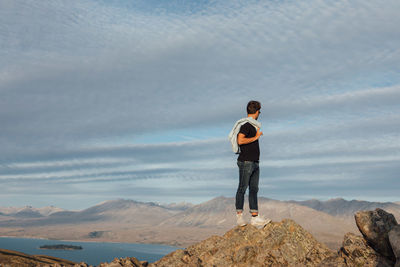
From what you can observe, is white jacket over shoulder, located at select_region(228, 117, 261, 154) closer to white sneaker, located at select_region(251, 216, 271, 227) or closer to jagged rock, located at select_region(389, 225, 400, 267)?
white sneaker, located at select_region(251, 216, 271, 227)

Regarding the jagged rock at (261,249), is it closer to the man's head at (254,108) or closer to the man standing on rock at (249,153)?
the man standing on rock at (249,153)

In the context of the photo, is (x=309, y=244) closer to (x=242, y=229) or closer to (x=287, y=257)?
(x=287, y=257)

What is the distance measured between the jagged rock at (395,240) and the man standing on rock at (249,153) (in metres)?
4.97

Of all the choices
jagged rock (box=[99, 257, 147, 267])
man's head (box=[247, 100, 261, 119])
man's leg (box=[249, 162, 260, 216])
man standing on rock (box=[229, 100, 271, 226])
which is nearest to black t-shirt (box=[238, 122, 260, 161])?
man standing on rock (box=[229, 100, 271, 226])

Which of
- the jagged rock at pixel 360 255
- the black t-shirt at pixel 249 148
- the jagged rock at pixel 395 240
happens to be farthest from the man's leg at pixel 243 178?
the jagged rock at pixel 395 240

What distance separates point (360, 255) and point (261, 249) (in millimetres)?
3589

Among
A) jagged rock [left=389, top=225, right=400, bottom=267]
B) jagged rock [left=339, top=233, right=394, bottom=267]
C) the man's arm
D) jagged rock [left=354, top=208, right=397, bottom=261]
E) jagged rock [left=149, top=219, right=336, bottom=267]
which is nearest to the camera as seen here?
jagged rock [left=389, top=225, right=400, bottom=267]

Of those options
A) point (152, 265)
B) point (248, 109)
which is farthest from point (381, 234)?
point (152, 265)

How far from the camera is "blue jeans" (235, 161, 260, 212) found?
14.9 m

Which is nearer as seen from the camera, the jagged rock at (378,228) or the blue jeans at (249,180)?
the jagged rock at (378,228)

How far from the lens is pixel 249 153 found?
1491cm

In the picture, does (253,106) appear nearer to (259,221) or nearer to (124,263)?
(259,221)

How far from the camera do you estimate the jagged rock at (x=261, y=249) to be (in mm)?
13438

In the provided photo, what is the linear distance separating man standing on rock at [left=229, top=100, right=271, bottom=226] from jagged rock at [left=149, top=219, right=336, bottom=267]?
57 centimetres
